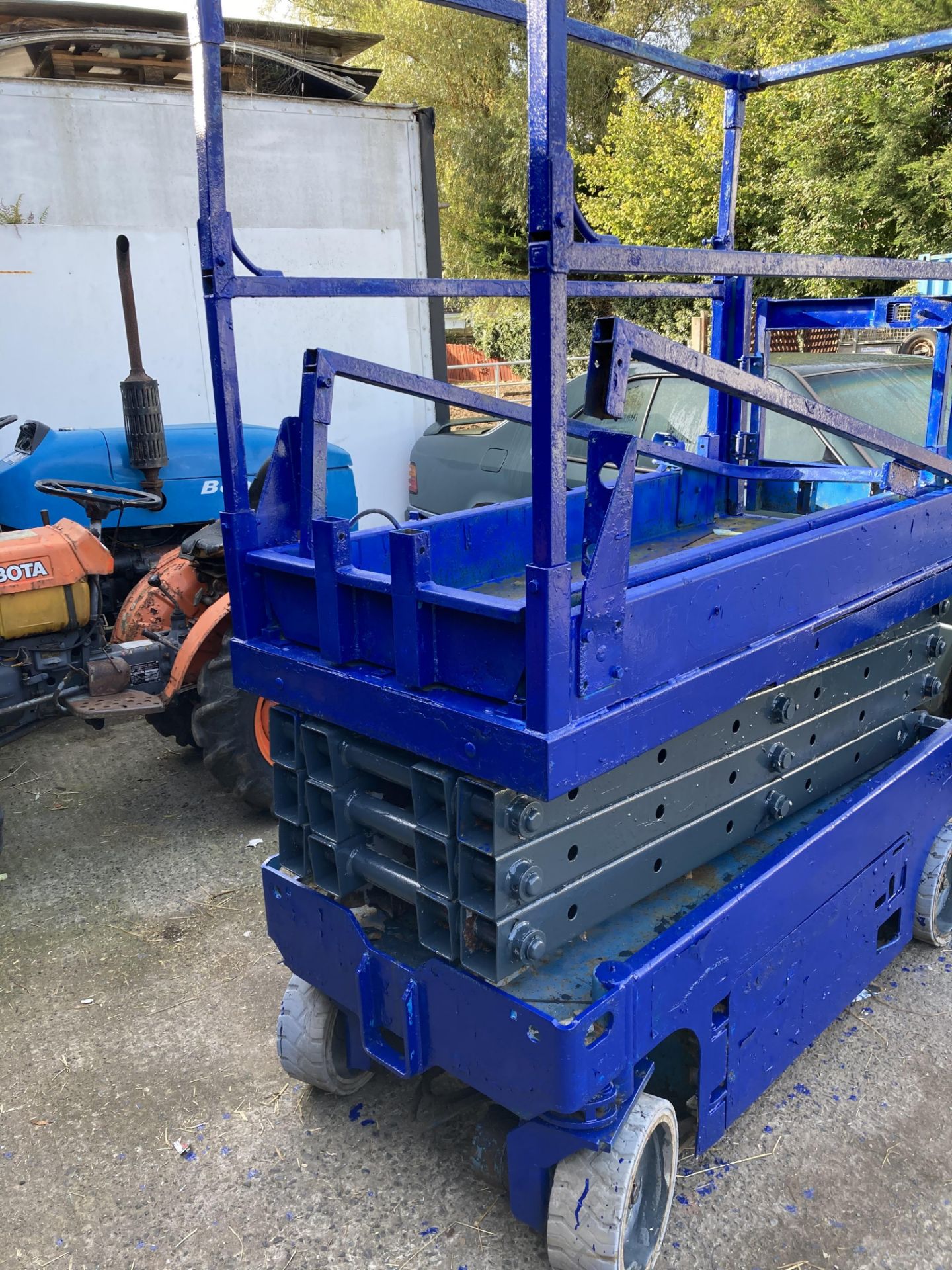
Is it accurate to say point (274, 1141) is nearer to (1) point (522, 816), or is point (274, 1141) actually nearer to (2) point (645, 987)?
(2) point (645, 987)

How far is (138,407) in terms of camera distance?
4.80 m

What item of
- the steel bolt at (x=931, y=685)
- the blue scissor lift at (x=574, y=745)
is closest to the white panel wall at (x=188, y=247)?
the blue scissor lift at (x=574, y=745)

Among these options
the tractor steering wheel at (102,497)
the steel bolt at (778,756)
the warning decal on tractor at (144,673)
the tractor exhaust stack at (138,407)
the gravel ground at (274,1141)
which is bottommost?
the gravel ground at (274,1141)

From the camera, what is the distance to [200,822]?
455 centimetres

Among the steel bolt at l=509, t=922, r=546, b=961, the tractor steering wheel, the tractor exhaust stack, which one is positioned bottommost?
the steel bolt at l=509, t=922, r=546, b=961

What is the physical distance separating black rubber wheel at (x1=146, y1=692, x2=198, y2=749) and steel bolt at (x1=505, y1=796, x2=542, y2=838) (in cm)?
296

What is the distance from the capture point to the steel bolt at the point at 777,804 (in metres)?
2.75

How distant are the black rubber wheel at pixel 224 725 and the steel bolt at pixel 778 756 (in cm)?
232

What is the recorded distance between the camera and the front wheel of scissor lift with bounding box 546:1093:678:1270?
2078 mm

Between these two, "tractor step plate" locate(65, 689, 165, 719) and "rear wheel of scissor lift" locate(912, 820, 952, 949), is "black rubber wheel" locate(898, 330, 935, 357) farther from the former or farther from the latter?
"tractor step plate" locate(65, 689, 165, 719)

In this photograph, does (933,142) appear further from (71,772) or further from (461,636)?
(461,636)

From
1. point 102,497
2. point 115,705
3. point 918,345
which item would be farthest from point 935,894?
point 918,345

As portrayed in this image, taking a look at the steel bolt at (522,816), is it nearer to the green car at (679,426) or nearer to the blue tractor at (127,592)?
the green car at (679,426)

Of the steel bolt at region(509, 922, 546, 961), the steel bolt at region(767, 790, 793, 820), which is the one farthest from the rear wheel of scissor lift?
the steel bolt at region(509, 922, 546, 961)
